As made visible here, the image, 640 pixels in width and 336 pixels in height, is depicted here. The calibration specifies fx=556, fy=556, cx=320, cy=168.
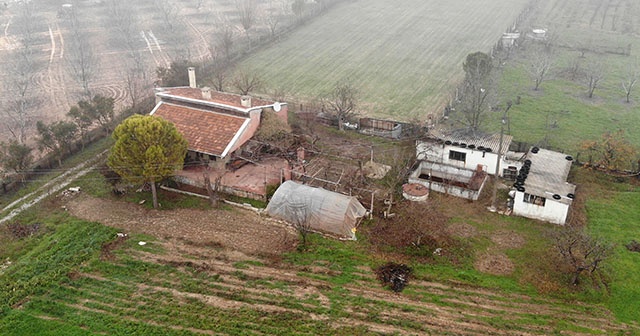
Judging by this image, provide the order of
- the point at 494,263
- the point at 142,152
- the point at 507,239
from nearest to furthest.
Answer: the point at 494,263 → the point at 507,239 → the point at 142,152

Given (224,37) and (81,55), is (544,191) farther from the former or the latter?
(81,55)

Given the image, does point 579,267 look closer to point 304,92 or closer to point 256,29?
point 304,92

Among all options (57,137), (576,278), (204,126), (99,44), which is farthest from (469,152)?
(99,44)

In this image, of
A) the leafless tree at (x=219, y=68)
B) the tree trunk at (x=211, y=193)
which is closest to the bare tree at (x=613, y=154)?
the tree trunk at (x=211, y=193)

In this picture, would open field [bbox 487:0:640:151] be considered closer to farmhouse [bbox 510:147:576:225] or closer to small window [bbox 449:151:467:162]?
farmhouse [bbox 510:147:576:225]

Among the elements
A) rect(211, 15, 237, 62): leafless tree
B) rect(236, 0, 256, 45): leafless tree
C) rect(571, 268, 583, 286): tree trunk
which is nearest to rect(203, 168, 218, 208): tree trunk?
rect(571, 268, 583, 286): tree trunk

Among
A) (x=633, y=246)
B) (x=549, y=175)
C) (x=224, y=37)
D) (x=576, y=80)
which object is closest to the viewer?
(x=633, y=246)

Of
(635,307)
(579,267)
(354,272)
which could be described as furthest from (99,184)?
(635,307)

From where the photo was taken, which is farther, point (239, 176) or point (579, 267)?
point (239, 176)
